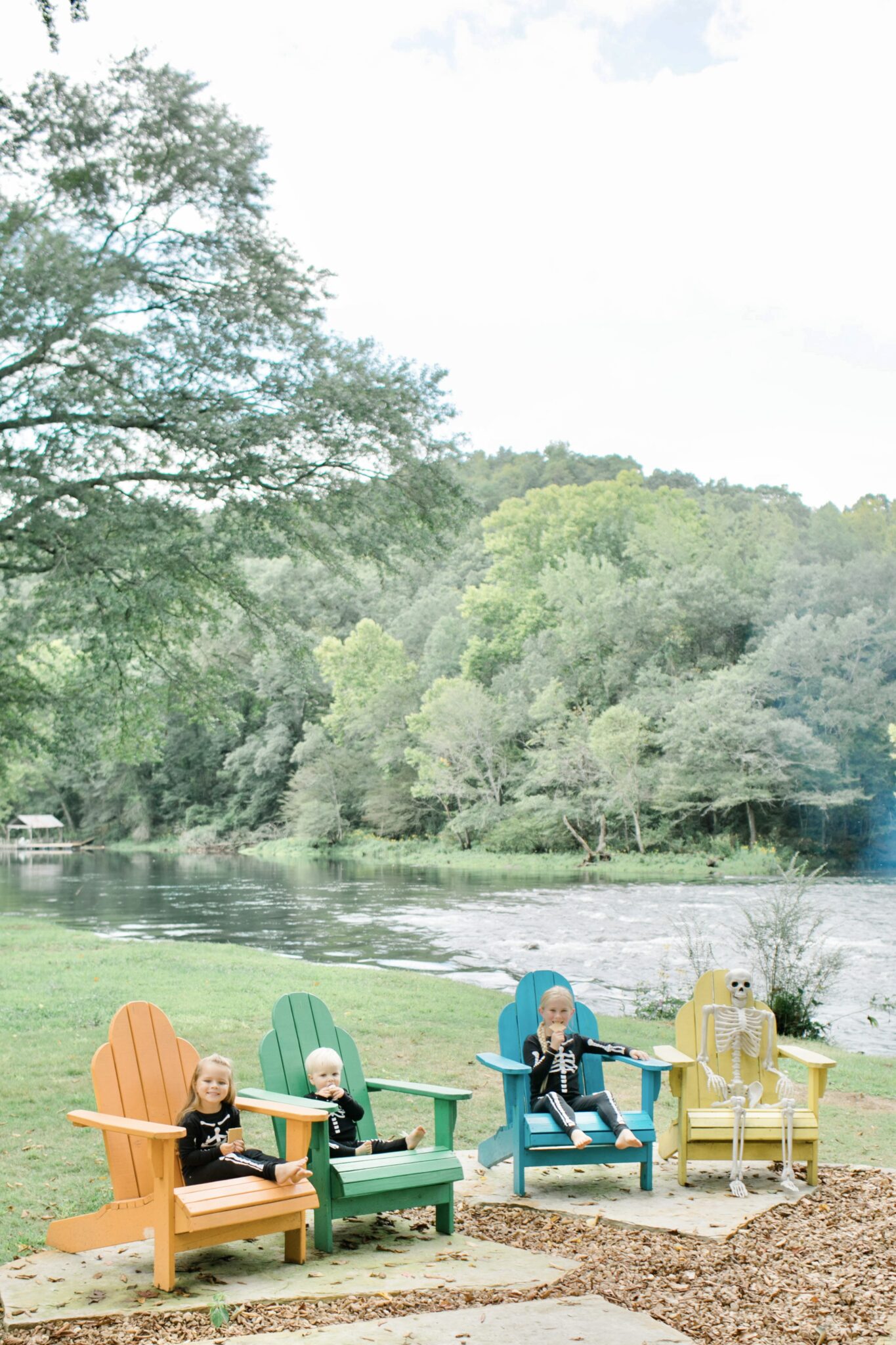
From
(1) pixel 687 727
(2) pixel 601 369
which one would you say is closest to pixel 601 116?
(1) pixel 687 727

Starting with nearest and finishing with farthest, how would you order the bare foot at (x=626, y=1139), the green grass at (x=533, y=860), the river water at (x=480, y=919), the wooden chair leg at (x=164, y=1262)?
1. the wooden chair leg at (x=164, y=1262)
2. the bare foot at (x=626, y=1139)
3. the river water at (x=480, y=919)
4. the green grass at (x=533, y=860)

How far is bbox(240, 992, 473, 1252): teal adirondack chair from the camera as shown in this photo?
14.1ft

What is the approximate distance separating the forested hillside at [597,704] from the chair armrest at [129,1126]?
16.9 meters

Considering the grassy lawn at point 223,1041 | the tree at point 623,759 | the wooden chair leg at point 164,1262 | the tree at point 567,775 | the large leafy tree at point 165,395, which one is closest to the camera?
the wooden chair leg at point 164,1262

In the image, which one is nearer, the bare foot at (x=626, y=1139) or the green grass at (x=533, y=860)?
the bare foot at (x=626, y=1139)

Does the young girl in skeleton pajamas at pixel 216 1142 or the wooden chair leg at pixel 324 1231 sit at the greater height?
the young girl in skeleton pajamas at pixel 216 1142

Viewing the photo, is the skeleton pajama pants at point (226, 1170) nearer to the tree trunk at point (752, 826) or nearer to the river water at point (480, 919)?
the river water at point (480, 919)

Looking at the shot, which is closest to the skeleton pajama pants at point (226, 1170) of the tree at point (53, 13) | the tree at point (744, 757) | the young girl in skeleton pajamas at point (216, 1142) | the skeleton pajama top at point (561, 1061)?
the young girl in skeleton pajamas at point (216, 1142)

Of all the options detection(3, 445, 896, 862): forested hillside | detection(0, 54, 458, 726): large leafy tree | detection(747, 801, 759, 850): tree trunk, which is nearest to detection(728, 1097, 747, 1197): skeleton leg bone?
detection(0, 54, 458, 726): large leafy tree

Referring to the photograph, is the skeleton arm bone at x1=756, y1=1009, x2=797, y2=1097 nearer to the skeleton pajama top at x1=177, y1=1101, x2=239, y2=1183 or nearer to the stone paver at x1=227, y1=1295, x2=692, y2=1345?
the stone paver at x1=227, y1=1295, x2=692, y2=1345

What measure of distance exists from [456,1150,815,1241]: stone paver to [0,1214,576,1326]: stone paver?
61 cm

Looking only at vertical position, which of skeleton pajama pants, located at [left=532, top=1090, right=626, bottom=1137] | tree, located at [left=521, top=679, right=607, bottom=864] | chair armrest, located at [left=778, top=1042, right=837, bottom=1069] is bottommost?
skeleton pajama pants, located at [left=532, top=1090, right=626, bottom=1137]

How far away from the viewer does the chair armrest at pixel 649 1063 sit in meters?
5.28

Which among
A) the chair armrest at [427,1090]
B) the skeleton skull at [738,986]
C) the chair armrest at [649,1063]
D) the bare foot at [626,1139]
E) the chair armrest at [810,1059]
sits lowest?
the bare foot at [626,1139]
